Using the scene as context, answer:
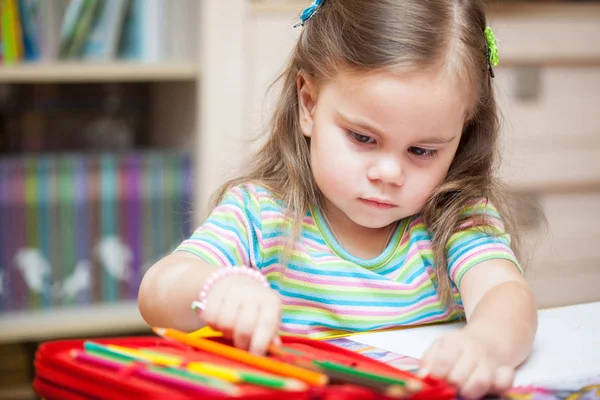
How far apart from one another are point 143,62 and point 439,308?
3.09ft

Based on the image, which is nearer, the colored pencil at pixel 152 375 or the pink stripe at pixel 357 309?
the colored pencil at pixel 152 375

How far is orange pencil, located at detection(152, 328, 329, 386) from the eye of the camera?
0.46 m

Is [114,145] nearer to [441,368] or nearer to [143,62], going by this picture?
[143,62]

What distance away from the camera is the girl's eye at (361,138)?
713 mm

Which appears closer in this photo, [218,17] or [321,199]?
[321,199]

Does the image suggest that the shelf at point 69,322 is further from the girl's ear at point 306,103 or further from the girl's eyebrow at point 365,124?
the girl's eyebrow at point 365,124

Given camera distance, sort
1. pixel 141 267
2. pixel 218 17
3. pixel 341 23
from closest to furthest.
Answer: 1. pixel 341 23
2. pixel 218 17
3. pixel 141 267

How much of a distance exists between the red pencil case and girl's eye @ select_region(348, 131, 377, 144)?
0.21 meters

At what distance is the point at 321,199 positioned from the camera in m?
0.83

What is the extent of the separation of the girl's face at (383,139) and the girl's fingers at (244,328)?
0.21 metres

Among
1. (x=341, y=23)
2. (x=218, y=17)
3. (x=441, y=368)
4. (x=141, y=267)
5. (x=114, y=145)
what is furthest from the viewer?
(x=114, y=145)

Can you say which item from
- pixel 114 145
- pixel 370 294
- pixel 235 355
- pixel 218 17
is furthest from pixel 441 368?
pixel 114 145

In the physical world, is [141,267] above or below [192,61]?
below

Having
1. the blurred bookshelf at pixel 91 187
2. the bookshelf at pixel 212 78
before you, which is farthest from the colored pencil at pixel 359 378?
the blurred bookshelf at pixel 91 187
